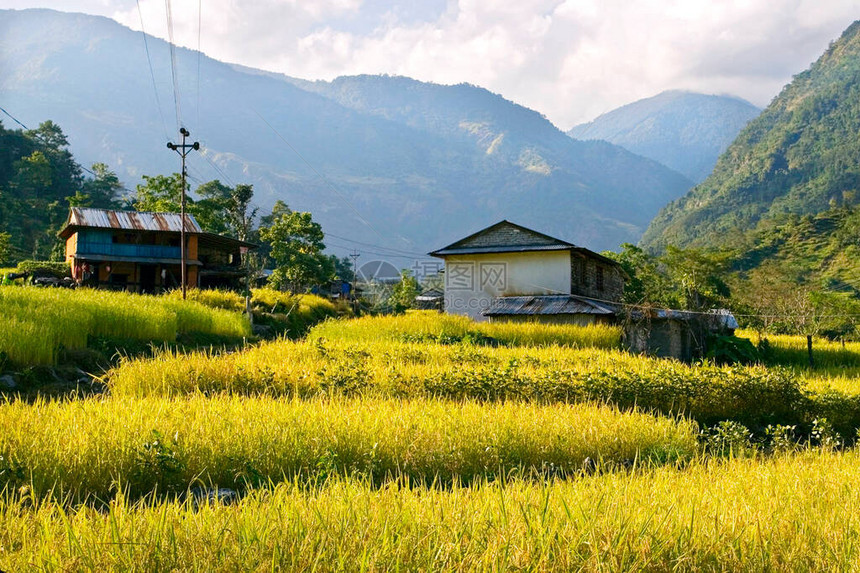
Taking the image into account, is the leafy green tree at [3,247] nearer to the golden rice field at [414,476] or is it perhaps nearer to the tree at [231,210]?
the tree at [231,210]

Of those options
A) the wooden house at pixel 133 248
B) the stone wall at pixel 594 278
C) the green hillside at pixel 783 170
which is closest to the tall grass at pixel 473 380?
the stone wall at pixel 594 278

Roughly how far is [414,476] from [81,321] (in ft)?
32.1

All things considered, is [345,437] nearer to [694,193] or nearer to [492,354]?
[492,354]

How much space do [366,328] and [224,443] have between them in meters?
14.5

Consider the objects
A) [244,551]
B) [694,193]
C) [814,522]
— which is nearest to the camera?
[244,551]

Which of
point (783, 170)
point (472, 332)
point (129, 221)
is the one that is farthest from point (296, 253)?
point (783, 170)

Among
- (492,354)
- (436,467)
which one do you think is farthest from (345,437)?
(492,354)

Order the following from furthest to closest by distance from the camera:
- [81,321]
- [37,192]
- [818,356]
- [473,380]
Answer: [37,192]
[818,356]
[81,321]
[473,380]

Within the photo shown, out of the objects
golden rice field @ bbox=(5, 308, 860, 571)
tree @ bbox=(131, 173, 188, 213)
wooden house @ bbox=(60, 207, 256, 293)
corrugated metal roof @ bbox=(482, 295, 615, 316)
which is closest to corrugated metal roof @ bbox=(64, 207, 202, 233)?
wooden house @ bbox=(60, 207, 256, 293)

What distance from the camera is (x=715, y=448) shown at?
962cm

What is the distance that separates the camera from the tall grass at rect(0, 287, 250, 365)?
11.6 m

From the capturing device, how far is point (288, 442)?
280 inches

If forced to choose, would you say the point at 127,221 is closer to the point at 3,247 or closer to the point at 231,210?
the point at 3,247

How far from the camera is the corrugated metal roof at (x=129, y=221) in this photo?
1394 inches
